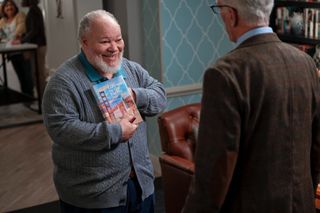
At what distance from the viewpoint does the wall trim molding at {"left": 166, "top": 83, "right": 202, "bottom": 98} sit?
4250 mm

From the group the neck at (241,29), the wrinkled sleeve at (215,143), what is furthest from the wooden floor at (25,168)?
the neck at (241,29)

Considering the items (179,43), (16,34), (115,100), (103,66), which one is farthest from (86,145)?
(16,34)

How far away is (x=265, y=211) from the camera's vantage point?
1676 mm

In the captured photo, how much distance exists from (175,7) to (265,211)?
2.69m

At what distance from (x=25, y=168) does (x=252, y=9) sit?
3.55 meters

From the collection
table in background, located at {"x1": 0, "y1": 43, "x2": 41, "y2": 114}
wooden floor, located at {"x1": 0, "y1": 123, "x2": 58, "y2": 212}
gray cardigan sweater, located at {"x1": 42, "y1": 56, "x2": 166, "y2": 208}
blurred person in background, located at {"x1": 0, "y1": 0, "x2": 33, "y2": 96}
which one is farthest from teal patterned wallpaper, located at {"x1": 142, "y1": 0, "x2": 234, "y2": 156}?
blurred person in background, located at {"x1": 0, "y1": 0, "x2": 33, "y2": 96}

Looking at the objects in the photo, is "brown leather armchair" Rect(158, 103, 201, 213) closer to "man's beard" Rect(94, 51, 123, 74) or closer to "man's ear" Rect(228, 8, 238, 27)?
"man's beard" Rect(94, 51, 123, 74)

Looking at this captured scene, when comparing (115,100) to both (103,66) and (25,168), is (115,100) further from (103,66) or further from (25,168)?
(25,168)

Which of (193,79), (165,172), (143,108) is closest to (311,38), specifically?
(193,79)

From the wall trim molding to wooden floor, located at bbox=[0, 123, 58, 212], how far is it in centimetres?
117

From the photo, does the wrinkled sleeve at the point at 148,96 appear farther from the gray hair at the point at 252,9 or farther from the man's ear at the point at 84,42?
the gray hair at the point at 252,9

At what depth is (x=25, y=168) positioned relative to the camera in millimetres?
4730

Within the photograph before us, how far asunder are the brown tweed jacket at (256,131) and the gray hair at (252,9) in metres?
0.05

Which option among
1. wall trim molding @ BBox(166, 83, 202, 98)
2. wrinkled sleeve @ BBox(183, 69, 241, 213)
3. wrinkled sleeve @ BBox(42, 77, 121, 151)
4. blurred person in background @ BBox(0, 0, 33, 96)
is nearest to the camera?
wrinkled sleeve @ BBox(183, 69, 241, 213)
